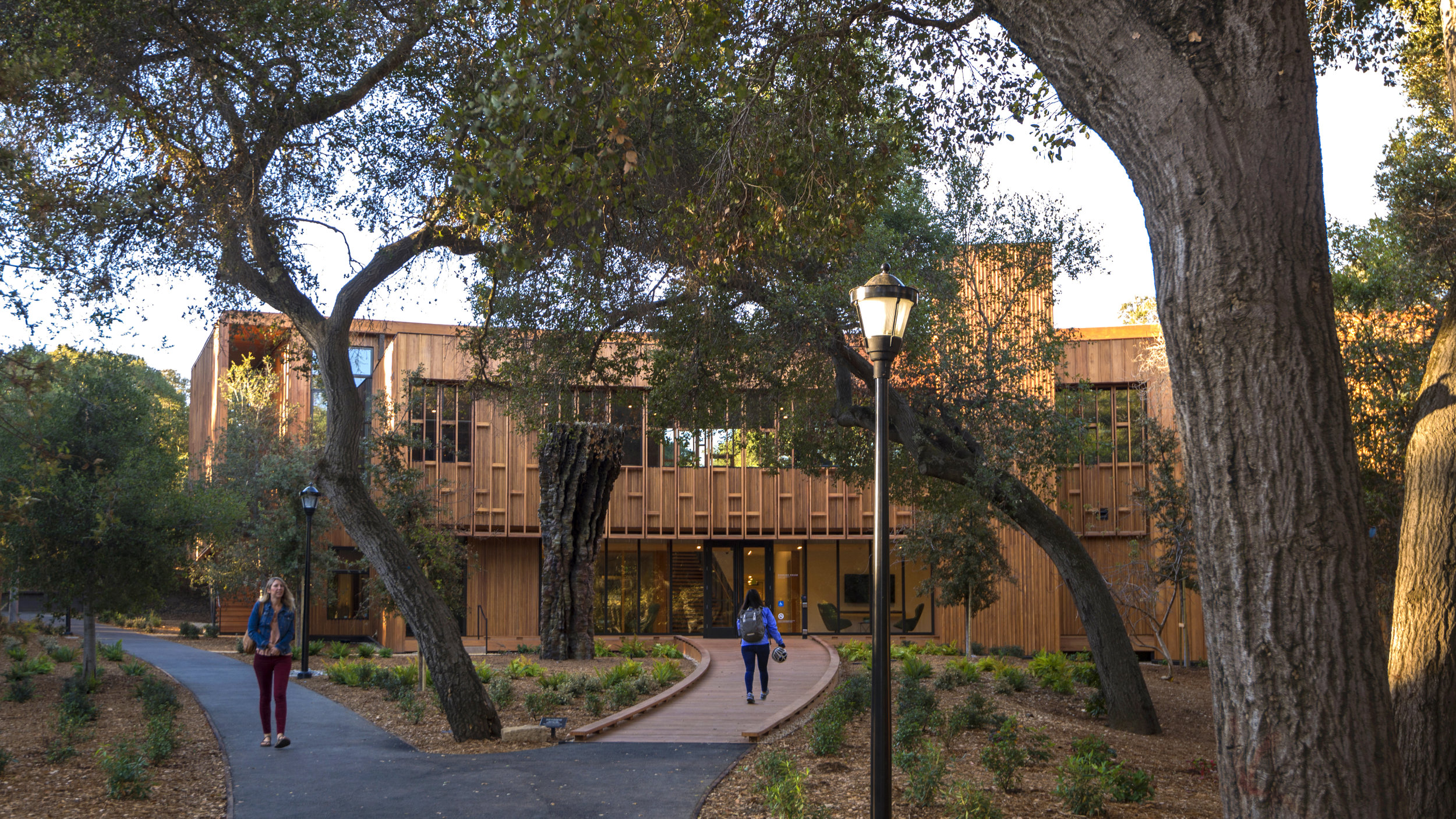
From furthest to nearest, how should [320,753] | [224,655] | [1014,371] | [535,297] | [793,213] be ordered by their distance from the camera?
[224,655] → [1014,371] → [535,297] → [320,753] → [793,213]

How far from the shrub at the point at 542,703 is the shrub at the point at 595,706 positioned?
0.39 meters

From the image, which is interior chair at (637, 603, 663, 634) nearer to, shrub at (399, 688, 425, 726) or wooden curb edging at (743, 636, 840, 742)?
wooden curb edging at (743, 636, 840, 742)

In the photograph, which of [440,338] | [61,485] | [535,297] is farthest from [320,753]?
[440,338]

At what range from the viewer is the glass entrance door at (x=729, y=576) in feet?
91.9

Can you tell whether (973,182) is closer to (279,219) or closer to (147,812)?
(279,219)

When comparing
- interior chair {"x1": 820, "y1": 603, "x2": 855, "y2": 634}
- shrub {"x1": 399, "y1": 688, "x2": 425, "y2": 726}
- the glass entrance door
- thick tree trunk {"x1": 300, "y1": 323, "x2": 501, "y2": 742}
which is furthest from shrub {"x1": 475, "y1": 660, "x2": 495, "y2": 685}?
interior chair {"x1": 820, "y1": 603, "x2": 855, "y2": 634}

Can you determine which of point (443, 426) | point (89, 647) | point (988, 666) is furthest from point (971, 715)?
point (443, 426)

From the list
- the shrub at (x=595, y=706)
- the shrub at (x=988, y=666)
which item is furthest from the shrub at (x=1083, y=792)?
the shrub at (x=988, y=666)

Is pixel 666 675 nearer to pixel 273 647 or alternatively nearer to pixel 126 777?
pixel 273 647

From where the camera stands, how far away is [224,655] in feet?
73.0

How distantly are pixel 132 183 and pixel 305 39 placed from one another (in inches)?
96.2

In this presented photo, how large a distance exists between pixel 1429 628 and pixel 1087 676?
1147 cm

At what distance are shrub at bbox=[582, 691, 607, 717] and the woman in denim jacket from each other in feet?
12.1

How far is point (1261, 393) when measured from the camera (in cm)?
339
